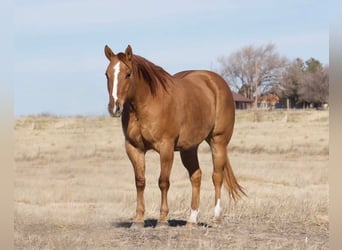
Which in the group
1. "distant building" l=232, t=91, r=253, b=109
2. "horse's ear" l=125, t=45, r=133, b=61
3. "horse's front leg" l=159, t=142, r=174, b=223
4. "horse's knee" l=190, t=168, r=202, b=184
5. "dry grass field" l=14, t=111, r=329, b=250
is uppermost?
"distant building" l=232, t=91, r=253, b=109

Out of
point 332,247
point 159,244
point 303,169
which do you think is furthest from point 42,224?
point 303,169

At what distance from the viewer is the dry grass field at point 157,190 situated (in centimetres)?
689

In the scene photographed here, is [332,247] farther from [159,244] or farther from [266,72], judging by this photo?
[266,72]

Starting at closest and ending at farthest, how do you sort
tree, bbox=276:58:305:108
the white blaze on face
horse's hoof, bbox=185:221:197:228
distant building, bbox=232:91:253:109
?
1. the white blaze on face
2. horse's hoof, bbox=185:221:197:228
3. tree, bbox=276:58:305:108
4. distant building, bbox=232:91:253:109

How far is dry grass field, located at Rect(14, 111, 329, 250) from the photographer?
6.89 meters

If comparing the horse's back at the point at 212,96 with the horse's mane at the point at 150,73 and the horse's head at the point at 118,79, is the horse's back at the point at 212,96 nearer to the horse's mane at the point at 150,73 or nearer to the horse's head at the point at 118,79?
the horse's mane at the point at 150,73

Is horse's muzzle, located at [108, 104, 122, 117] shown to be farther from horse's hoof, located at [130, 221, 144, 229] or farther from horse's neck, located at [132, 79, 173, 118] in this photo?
horse's hoof, located at [130, 221, 144, 229]

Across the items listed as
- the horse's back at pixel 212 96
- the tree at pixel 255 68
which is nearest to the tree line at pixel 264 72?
the tree at pixel 255 68

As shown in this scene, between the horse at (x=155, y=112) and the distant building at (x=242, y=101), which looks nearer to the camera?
the horse at (x=155, y=112)

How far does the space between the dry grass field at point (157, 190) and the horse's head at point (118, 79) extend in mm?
1618

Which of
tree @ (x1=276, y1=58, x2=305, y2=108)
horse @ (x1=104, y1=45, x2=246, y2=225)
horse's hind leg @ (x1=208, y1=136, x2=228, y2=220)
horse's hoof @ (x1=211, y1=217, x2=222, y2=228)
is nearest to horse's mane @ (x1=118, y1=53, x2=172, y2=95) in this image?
Result: horse @ (x1=104, y1=45, x2=246, y2=225)

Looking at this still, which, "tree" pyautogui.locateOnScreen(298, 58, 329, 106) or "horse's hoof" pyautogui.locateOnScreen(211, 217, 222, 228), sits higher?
"tree" pyautogui.locateOnScreen(298, 58, 329, 106)

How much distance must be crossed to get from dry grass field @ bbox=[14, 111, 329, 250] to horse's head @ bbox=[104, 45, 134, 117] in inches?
63.7

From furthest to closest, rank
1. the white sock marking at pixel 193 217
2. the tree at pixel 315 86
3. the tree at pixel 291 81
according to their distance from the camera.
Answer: the tree at pixel 291 81 → the tree at pixel 315 86 → the white sock marking at pixel 193 217
